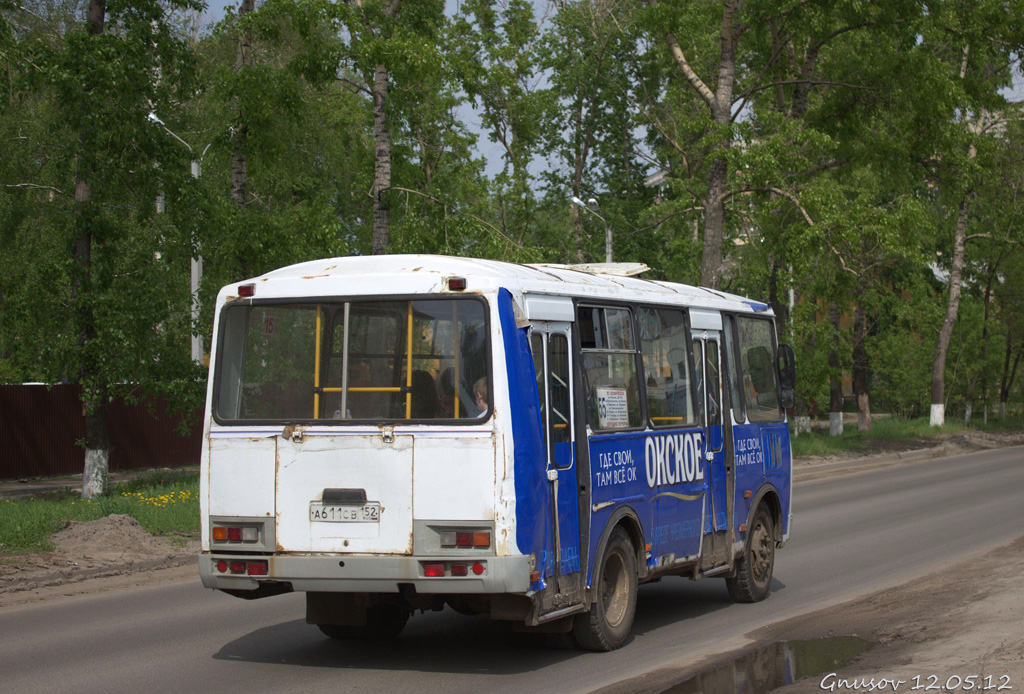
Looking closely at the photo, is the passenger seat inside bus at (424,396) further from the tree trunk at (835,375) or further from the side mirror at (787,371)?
the tree trunk at (835,375)

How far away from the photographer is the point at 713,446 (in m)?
10.3

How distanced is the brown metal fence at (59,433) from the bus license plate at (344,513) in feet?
61.7

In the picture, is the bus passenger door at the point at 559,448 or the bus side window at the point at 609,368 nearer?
the bus passenger door at the point at 559,448

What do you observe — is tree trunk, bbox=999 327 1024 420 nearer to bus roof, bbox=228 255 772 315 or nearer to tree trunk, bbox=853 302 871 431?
tree trunk, bbox=853 302 871 431

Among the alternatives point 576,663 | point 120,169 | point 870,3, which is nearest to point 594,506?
point 576,663

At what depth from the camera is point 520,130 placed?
38.2 meters

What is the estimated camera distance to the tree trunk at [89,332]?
58.6 feet

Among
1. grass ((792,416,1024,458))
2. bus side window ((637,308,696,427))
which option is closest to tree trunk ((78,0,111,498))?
bus side window ((637,308,696,427))

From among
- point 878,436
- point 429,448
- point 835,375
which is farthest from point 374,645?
point 878,436

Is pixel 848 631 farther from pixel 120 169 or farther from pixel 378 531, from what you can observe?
pixel 120 169

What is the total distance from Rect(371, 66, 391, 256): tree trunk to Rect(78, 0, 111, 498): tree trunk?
4.81 m

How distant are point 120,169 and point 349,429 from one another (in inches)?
496

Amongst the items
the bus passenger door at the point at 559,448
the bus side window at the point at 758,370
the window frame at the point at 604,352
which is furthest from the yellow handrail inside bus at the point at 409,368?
the bus side window at the point at 758,370

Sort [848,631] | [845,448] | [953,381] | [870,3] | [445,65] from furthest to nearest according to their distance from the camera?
1. [953,381]
2. [845,448]
3. [870,3]
4. [445,65]
5. [848,631]
